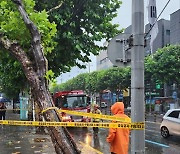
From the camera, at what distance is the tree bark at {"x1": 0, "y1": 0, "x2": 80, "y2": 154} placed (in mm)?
6934

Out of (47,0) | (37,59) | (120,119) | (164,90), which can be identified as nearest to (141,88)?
(120,119)

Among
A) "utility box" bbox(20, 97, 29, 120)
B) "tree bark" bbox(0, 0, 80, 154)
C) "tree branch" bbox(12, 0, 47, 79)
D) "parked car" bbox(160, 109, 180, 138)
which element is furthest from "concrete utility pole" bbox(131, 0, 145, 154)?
"utility box" bbox(20, 97, 29, 120)

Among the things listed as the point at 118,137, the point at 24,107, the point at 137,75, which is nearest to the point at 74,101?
the point at 24,107

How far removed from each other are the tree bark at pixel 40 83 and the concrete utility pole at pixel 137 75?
Result: 2.36 metres

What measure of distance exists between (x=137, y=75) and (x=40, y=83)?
9.70 feet

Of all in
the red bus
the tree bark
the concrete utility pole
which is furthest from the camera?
the red bus

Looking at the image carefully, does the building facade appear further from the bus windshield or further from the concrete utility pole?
the concrete utility pole

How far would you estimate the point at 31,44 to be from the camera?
7684mm

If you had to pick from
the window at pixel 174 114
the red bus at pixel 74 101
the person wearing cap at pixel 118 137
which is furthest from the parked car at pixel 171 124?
the person wearing cap at pixel 118 137

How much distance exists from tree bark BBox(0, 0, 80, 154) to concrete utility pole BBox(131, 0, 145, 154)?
236 centimetres

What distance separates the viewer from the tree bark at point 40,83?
273 inches

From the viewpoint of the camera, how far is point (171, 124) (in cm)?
1470

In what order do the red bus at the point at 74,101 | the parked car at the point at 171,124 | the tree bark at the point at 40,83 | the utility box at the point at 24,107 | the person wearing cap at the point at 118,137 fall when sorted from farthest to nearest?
the utility box at the point at 24,107
the red bus at the point at 74,101
the parked car at the point at 171,124
the tree bark at the point at 40,83
the person wearing cap at the point at 118,137

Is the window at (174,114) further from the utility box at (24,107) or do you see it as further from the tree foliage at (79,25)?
the utility box at (24,107)
